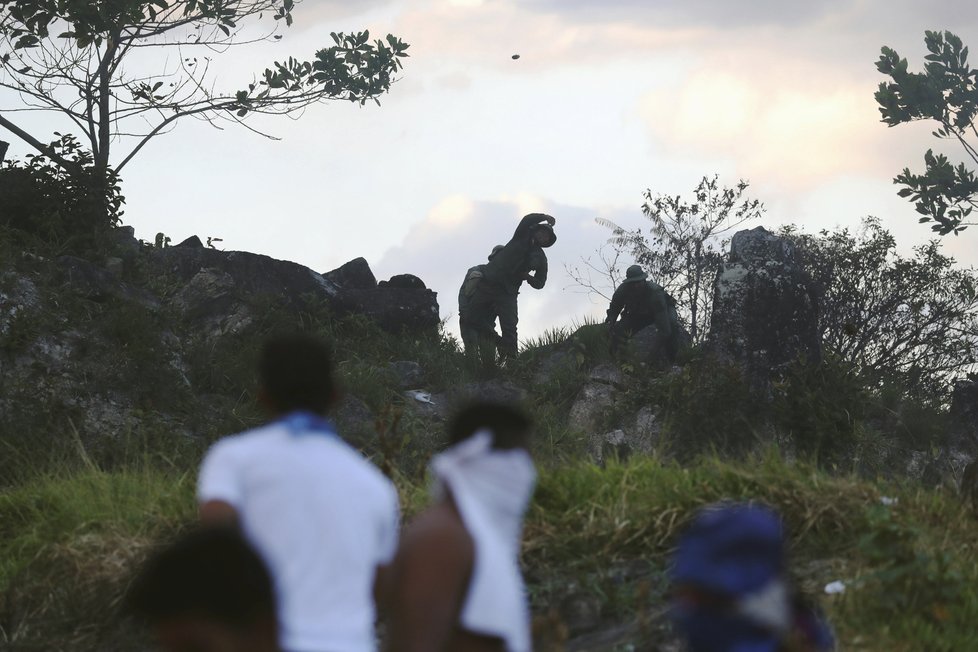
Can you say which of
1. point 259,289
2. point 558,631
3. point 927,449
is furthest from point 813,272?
point 558,631

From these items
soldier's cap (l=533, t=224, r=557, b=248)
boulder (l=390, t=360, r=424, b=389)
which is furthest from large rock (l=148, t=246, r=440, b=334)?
soldier's cap (l=533, t=224, r=557, b=248)

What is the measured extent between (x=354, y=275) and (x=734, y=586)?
66.4ft

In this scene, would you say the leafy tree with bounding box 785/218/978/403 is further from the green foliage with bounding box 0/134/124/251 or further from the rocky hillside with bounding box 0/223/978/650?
the green foliage with bounding box 0/134/124/251

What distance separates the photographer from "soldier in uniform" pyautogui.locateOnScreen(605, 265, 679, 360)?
19953 millimetres

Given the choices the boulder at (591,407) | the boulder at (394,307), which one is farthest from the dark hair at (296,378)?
the boulder at (394,307)

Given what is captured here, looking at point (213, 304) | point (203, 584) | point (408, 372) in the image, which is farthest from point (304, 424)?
point (213, 304)

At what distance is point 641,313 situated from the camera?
20.2 meters

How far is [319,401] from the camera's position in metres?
3.23

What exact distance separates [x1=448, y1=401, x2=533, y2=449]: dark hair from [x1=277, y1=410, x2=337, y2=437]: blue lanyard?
0.30 m

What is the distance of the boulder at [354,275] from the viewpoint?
74.2ft

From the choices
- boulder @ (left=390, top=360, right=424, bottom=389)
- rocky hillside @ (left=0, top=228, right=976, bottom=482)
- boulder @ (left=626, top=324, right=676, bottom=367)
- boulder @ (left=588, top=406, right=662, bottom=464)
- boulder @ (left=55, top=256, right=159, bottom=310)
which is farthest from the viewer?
boulder @ (left=626, top=324, right=676, bottom=367)

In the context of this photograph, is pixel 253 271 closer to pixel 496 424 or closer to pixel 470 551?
pixel 496 424

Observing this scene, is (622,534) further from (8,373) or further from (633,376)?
(633,376)

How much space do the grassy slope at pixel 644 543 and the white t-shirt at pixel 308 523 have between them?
2.85 metres
